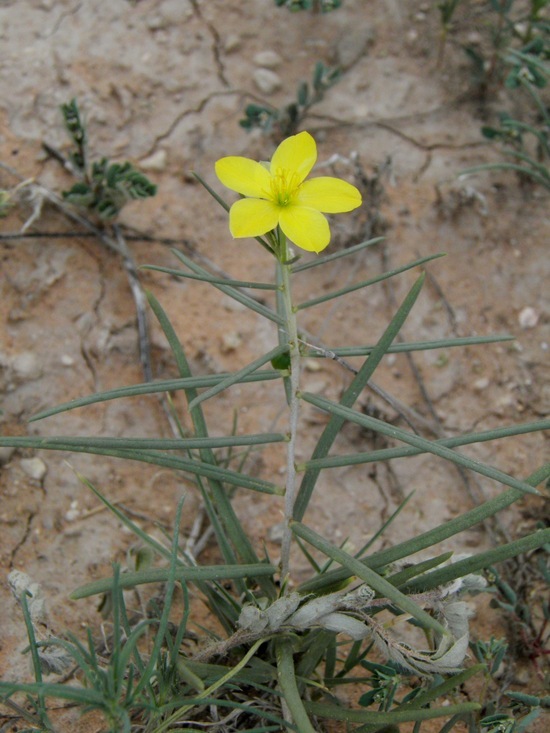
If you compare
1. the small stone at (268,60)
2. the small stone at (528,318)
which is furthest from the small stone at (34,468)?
the small stone at (268,60)

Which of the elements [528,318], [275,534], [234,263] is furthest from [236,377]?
[528,318]

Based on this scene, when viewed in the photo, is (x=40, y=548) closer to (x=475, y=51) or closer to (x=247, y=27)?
(x=247, y=27)

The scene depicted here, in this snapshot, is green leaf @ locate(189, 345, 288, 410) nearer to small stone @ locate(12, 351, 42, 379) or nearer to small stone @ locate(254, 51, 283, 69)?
small stone @ locate(12, 351, 42, 379)

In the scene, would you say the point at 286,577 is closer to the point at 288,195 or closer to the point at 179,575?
the point at 179,575

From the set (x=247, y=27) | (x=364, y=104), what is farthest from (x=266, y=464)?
(x=247, y=27)

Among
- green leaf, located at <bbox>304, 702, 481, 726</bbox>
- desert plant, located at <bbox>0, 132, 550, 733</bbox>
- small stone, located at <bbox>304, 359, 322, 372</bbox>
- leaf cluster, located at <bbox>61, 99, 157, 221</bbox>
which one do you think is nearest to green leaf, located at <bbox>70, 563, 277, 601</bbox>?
desert plant, located at <bbox>0, 132, 550, 733</bbox>
